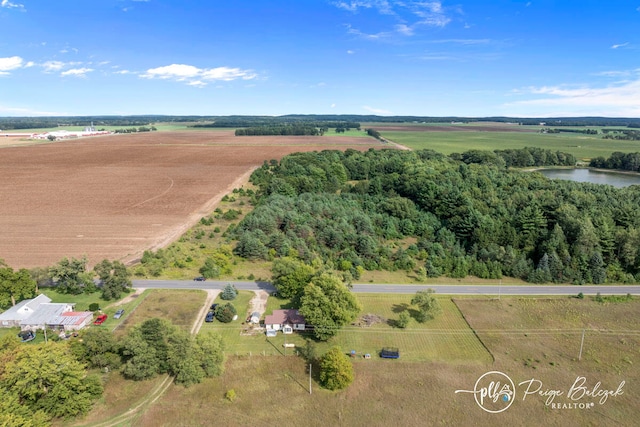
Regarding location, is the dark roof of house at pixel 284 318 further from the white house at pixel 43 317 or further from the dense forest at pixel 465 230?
the white house at pixel 43 317

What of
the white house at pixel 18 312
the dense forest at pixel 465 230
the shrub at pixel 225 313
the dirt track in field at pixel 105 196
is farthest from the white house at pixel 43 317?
the dense forest at pixel 465 230

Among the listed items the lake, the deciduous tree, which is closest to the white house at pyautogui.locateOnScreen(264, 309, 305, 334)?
the deciduous tree

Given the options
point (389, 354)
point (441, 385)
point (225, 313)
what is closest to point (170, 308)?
point (225, 313)

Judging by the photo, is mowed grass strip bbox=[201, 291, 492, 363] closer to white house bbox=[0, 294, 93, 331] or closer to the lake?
white house bbox=[0, 294, 93, 331]

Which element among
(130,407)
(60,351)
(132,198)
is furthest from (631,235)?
(132,198)

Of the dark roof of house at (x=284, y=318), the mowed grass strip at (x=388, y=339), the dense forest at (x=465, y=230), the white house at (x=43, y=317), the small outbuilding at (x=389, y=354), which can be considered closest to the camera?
the small outbuilding at (x=389, y=354)

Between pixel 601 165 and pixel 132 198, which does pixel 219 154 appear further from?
pixel 601 165
